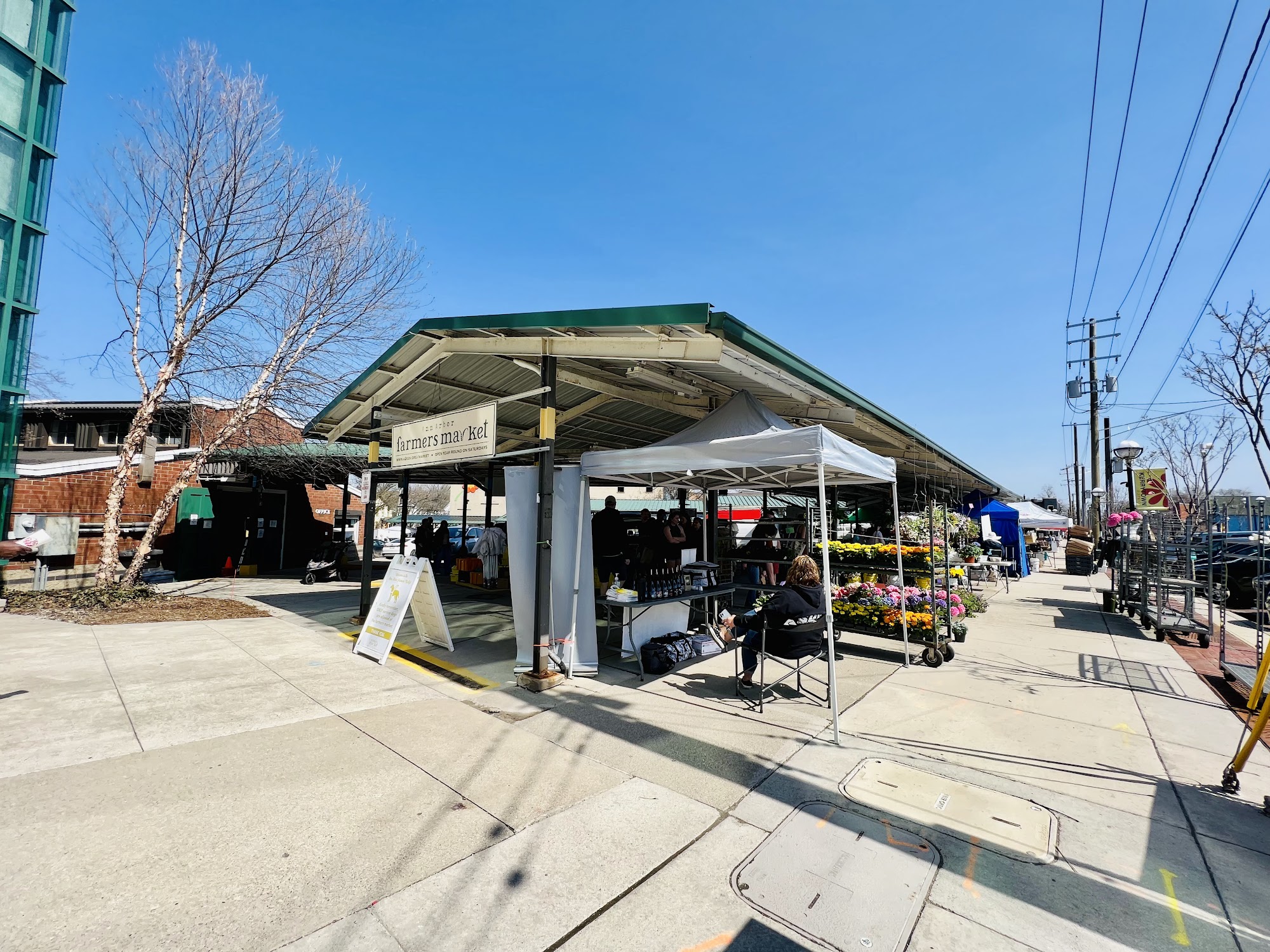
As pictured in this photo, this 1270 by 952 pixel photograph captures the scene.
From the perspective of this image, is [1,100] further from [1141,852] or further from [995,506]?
[995,506]

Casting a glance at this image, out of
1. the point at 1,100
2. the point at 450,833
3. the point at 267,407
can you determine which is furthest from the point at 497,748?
the point at 1,100

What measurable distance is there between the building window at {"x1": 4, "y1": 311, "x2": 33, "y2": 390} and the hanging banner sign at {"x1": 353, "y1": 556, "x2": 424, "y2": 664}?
33.2ft

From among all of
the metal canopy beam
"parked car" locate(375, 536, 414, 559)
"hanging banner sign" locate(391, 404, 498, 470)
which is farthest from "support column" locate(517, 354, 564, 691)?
"parked car" locate(375, 536, 414, 559)

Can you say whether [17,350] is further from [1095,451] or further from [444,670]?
[1095,451]

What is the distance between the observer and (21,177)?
37.1ft

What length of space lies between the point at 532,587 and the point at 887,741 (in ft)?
12.7

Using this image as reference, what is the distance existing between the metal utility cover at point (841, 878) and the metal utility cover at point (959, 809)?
0.29 metres

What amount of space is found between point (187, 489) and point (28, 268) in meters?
6.45

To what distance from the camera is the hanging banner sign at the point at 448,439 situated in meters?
6.73

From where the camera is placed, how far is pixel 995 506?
2127 centimetres

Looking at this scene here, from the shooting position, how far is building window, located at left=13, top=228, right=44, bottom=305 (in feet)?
37.4

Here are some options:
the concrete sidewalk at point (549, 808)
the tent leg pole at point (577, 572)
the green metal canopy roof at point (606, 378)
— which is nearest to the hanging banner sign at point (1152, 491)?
the green metal canopy roof at point (606, 378)

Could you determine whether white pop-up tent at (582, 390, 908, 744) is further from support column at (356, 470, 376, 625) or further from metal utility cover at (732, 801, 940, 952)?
support column at (356, 470, 376, 625)

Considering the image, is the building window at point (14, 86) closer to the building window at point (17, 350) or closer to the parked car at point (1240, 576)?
the building window at point (17, 350)
